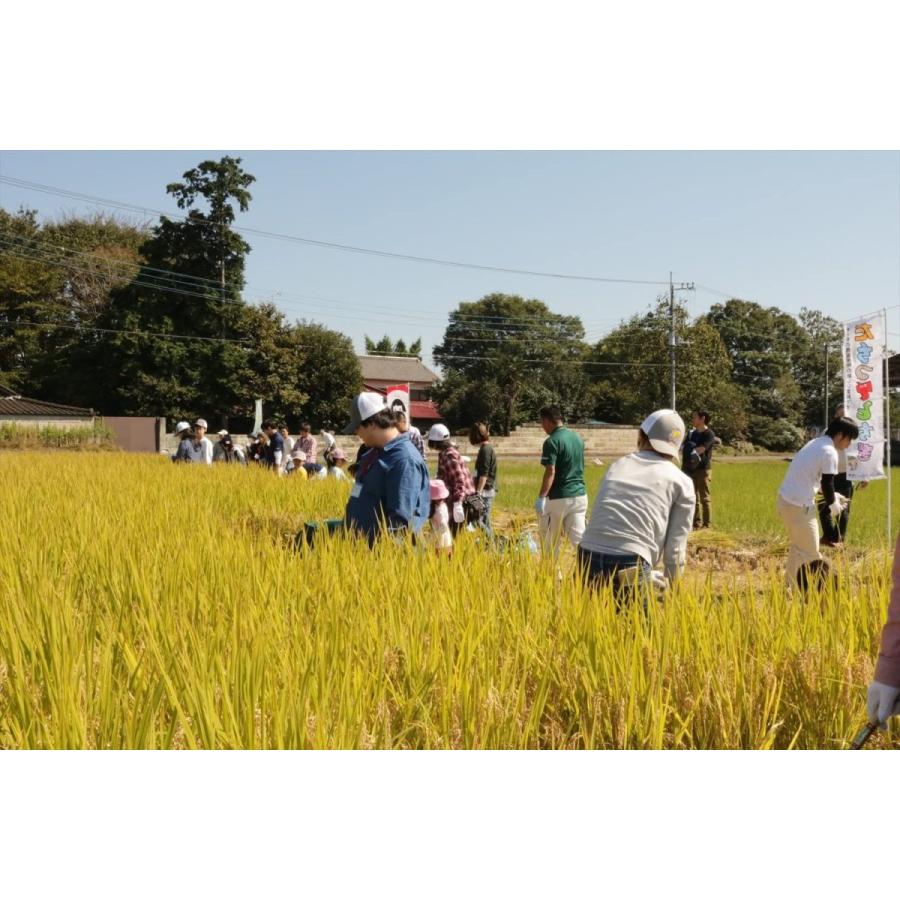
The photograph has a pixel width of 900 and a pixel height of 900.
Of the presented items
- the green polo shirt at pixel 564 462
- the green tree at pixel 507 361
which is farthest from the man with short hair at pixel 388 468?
the green tree at pixel 507 361

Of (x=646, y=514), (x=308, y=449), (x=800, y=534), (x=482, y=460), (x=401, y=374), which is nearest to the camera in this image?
(x=646, y=514)

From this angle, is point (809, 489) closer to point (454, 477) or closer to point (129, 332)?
point (454, 477)

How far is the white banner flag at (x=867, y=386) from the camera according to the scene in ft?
29.2

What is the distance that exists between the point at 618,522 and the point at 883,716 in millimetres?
1739

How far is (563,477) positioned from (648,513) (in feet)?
9.46

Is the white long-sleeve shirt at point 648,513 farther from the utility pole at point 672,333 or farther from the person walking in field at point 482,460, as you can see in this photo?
the utility pole at point 672,333

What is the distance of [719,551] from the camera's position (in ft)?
27.3

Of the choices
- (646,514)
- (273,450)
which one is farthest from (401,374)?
(646,514)

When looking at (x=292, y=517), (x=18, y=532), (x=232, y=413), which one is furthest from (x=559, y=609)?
(x=232, y=413)

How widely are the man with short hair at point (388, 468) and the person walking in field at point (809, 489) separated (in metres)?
2.34

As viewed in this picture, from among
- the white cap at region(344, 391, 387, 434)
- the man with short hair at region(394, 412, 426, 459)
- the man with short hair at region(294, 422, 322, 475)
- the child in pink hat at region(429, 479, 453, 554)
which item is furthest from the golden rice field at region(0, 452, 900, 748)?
the man with short hair at region(294, 422, 322, 475)

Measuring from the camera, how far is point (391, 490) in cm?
401

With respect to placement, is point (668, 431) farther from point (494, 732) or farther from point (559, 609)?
point (494, 732)

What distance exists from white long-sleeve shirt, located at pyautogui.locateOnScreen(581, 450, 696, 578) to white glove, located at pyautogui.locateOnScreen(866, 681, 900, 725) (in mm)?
1619
